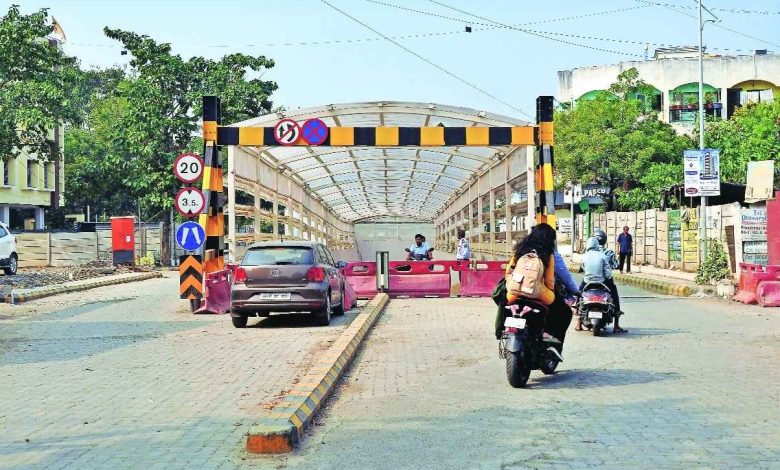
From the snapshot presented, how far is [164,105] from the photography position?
132ft

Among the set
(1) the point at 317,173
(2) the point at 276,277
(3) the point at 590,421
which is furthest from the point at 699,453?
(1) the point at 317,173

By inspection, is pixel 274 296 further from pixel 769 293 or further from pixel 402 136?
pixel 769 293

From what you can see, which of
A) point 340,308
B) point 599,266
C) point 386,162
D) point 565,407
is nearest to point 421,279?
point 340,308

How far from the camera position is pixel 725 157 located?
43594 mm

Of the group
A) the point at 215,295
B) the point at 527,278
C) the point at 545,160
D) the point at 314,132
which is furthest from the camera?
the point at 314,132

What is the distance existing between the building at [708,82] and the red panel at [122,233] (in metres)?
36.9

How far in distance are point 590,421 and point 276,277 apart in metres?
8.65

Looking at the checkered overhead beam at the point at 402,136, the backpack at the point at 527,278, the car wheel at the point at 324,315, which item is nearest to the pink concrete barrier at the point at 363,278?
the checkered overhead beam at the point at 402,136

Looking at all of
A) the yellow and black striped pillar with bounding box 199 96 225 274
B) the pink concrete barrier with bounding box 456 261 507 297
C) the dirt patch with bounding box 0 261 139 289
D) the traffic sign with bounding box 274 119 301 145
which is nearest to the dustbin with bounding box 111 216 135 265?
the dirt patch with bounding box 0 261 139 289

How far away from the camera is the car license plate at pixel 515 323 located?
29.6 feet

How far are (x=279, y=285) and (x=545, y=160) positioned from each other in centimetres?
695

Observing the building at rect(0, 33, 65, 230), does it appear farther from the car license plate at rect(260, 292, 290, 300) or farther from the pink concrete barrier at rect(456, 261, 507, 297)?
the car license plate at rect(260, 292, 290, 300)

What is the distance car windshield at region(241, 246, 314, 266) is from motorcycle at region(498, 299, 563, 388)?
6737 mm

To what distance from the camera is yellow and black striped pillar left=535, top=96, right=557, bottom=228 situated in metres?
19.7
